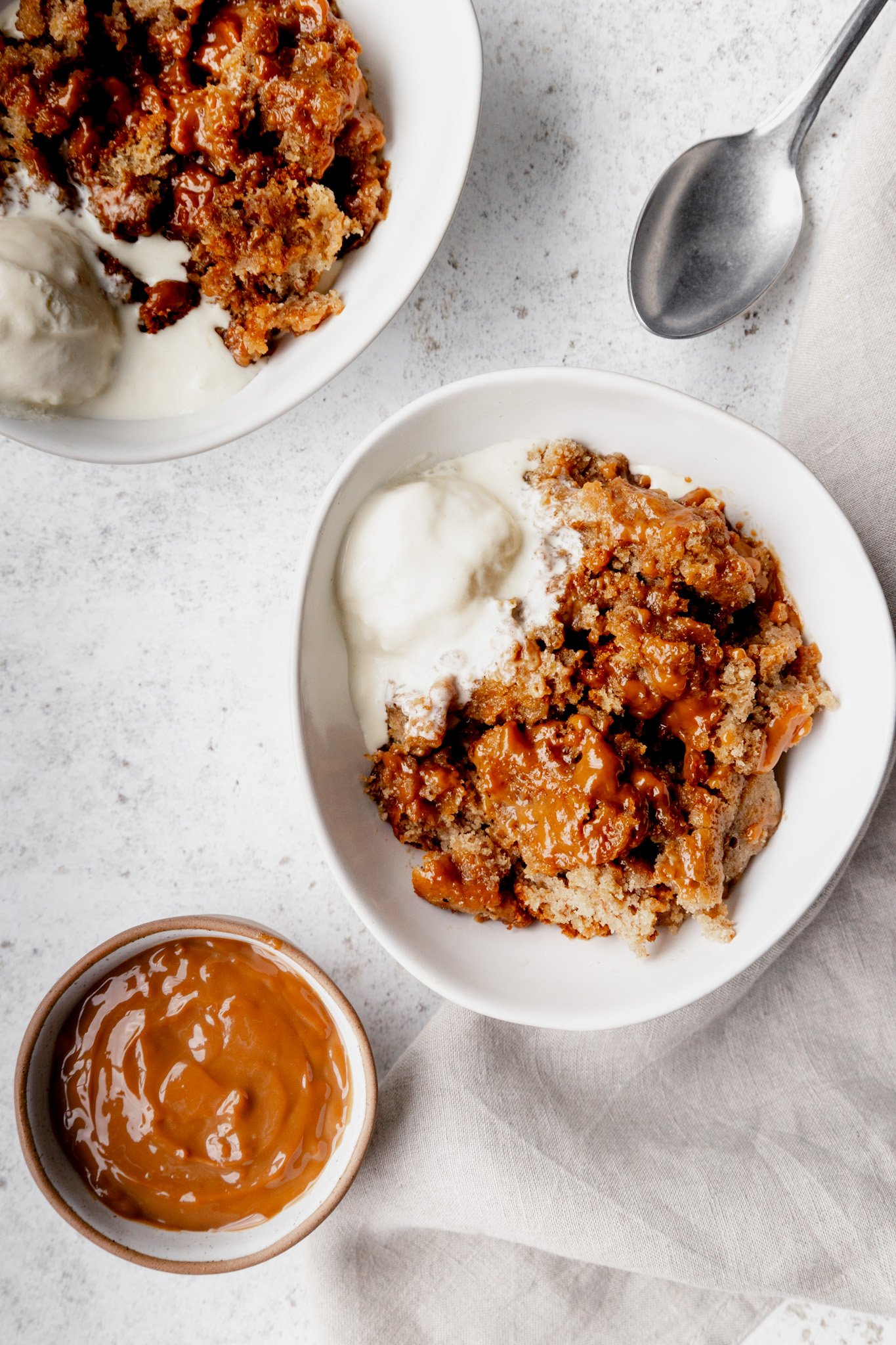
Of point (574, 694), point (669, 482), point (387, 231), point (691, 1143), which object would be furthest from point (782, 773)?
point (387, 231)

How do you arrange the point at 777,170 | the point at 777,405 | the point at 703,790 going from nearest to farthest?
the point at 703,790
the point at 777,170
the point at 777,405

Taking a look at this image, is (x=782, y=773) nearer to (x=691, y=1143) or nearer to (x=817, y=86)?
(x=691, y=1143)

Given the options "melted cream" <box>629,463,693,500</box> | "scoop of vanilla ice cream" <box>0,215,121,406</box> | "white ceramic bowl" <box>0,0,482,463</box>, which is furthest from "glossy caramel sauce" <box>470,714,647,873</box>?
"scoop of vanilla ice cream" <box>0,215,121,406</box>

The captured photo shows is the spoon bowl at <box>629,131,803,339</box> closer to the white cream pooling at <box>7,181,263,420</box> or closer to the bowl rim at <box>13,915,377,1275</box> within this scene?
the white cream pooling at <box>7,181,263,420</box>

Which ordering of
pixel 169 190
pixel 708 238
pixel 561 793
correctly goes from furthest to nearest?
pixel 708 238 → pixel 169 190 → pixel 561 793

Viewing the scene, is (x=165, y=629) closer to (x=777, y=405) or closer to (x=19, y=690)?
(x=19, y=690)

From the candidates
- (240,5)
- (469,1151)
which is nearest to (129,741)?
(469,1151)

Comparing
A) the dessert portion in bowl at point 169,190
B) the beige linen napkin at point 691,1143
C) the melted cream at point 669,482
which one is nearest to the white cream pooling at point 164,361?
the dessert portion in bowl at point 169,190
